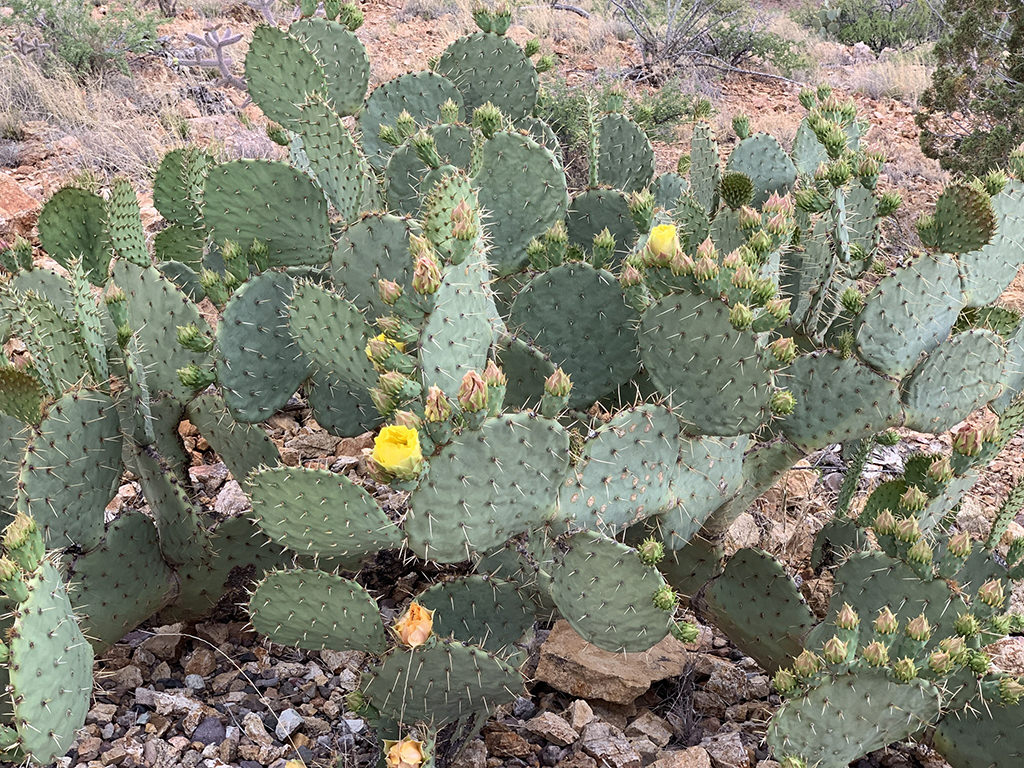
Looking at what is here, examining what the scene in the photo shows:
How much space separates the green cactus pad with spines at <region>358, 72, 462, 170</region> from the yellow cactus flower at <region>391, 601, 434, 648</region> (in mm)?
1970

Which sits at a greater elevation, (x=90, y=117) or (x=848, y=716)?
(x=848, y=716)

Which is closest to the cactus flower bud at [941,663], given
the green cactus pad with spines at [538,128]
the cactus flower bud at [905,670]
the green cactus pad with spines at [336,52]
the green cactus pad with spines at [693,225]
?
the cactus flower bud at [905,670]

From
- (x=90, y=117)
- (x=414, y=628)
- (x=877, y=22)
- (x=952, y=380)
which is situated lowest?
(x=90, y=117)

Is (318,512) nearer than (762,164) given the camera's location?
Yes

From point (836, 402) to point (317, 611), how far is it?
1.40m

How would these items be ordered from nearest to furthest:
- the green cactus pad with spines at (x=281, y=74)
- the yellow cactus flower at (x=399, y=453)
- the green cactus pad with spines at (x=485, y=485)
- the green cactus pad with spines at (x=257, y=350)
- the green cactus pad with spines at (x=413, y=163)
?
the yellow cactus flower at (x=399, y=453) < the green cactus pad with spines at (x=485, y=485) < the green cactus pad with spines at (x=257, y=350) < the green cactus pad with spines at (x=281, y=74) < the green cactus pad with spines at (x=413, y=163)

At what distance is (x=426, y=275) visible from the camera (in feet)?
5.69

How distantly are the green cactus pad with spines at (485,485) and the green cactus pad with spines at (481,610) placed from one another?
0.33m

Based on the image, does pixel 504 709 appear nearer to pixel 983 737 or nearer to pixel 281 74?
pixel 983 737

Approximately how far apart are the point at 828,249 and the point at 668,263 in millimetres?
902

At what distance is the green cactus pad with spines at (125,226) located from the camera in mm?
2506

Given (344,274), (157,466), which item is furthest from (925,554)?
(157,466)

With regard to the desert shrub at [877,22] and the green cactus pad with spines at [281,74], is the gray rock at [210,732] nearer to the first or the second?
the green cactus pad with spines at [281,74]

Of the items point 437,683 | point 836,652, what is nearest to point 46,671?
point 437,683
